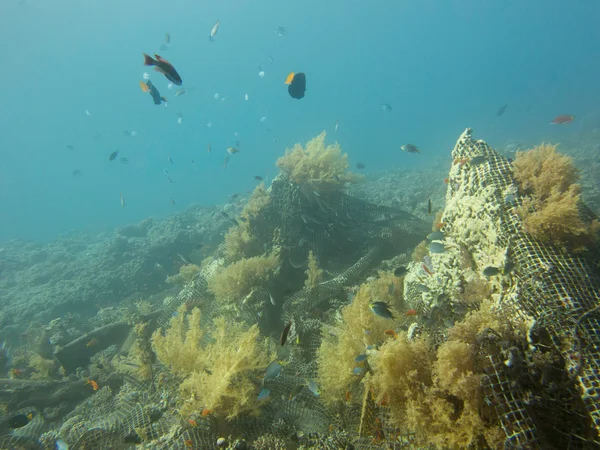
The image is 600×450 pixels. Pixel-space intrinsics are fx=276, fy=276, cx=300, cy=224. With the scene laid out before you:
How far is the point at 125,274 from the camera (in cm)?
1261

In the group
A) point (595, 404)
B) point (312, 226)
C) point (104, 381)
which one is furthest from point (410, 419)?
point (104, 381)

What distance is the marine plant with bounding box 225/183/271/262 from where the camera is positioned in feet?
23.9

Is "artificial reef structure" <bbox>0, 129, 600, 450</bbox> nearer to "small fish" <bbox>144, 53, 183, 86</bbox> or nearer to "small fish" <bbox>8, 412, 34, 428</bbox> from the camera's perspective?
"small fish" <bbox>8, 412, 34, 428</bbox>

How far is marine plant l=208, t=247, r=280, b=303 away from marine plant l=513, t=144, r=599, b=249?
15.0ft

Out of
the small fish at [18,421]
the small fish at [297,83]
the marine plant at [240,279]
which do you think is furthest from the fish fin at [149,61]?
the small fish at [18,421]

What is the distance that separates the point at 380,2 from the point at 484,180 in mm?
174654

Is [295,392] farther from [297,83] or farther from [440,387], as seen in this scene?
[297,83]

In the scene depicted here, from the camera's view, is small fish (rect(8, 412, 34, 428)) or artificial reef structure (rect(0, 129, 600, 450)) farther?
small fish (rect(8, 412, 34, 428))

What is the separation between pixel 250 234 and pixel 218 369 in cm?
431

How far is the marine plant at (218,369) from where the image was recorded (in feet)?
10.6

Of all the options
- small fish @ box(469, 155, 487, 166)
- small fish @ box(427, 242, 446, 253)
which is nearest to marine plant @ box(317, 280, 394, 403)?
small fish @ box(427, 242, 446, 253)

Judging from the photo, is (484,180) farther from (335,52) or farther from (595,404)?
(335,52)

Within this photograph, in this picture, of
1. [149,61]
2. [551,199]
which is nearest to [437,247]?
[551,199]

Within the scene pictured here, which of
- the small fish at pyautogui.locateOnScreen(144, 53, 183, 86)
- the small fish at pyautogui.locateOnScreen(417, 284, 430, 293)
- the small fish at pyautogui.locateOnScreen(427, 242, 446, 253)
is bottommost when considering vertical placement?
the small fish at pyautogui.locateOnScreen(417, 284, 430, 293)
